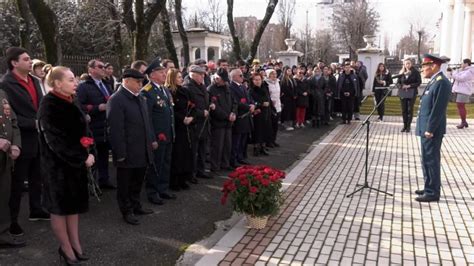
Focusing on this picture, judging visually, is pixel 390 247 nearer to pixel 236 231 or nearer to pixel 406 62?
pixel 236 231

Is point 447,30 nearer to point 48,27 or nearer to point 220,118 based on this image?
point 220,118

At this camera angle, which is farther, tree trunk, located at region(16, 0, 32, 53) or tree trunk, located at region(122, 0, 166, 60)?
tree trunk, located at region(16, 0, 32, 53)

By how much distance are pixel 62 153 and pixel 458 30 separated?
30.0 meters

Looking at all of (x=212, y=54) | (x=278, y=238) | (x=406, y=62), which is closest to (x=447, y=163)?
(x=406, y=62)

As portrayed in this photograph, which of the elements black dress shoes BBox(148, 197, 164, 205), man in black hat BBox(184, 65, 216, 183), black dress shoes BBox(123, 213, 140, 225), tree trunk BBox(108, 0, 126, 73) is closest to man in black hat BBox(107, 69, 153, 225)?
black dress shoes BBox(123, 213, 140, 225)

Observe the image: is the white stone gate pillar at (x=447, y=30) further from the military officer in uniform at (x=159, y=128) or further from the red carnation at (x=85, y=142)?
the red carnation at (x=85, y=142)

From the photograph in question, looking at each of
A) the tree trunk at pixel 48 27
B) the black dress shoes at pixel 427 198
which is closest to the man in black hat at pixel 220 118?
the black dress shoes at pixel 427 198

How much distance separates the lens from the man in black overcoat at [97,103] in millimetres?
6691

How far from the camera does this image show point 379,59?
80.6 ft

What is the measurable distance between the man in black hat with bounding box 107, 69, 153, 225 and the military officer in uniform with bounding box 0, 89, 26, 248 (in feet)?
3.41

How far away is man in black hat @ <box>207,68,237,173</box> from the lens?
796 centimetres

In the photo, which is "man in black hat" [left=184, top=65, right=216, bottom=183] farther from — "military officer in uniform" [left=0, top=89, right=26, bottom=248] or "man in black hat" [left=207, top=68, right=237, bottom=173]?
"military officer in uniform" [left=0, top=89, right=26, bottom=248]

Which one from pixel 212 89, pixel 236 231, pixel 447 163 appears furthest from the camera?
pixel 447 163

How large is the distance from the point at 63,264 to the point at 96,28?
21076mm
